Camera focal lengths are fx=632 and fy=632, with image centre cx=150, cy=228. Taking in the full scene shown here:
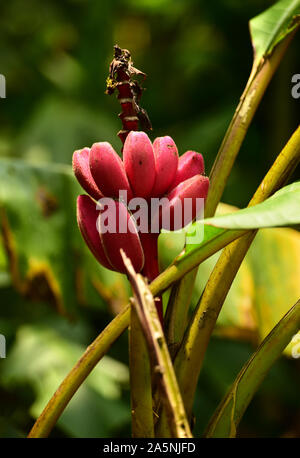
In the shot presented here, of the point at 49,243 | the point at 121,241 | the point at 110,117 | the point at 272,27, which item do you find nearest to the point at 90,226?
the point at 121,241

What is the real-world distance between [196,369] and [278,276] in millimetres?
515

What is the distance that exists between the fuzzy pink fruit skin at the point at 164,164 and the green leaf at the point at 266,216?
0.10 meters

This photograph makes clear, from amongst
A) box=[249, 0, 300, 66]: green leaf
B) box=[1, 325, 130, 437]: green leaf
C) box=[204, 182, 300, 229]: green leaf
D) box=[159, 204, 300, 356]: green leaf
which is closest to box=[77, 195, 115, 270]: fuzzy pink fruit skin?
box=[204, 182, 300, 229]: green leaf

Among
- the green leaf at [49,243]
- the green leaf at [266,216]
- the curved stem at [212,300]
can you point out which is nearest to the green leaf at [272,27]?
the curved stem at [212,300]

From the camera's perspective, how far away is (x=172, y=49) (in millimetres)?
2766

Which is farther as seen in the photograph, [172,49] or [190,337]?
[172,49]

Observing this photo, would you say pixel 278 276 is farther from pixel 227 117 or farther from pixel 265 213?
pixel 227 117

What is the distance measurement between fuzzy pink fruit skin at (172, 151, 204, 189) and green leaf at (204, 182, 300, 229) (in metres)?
0.10

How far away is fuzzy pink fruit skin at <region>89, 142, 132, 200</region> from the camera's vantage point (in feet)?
1.80

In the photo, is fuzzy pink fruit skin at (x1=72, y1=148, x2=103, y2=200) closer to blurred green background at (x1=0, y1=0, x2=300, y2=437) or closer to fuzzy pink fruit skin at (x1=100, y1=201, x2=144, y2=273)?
fuzzy pink fruit skin at (x1=100, y1=201, x2=144, y2=273)

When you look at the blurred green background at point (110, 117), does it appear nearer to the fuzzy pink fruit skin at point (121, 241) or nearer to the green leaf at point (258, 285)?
the green leaf at point (258, 285)

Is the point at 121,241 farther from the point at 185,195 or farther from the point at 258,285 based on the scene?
the point at 258,285

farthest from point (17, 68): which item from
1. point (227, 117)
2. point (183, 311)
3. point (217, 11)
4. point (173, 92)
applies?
point (183, 311)

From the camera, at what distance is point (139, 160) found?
558 mm
